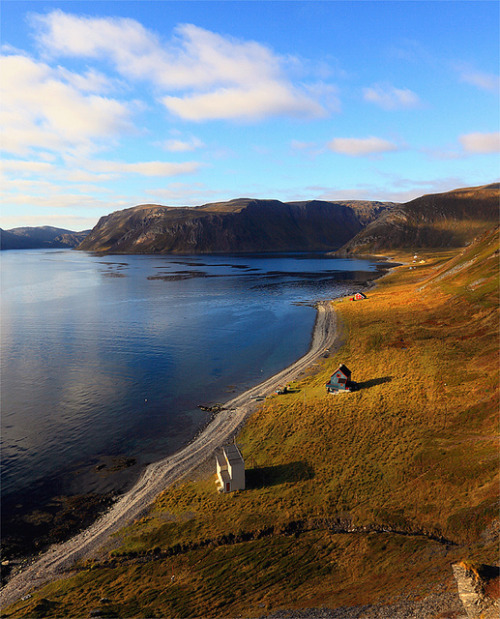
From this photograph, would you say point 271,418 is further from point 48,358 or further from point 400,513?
point 48,358

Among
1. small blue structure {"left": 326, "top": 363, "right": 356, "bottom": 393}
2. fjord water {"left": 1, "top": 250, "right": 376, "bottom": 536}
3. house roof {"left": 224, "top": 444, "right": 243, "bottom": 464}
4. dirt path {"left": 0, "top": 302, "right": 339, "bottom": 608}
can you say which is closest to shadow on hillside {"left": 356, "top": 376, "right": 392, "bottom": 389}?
small blue structure {"left": 326, "top": 363, "right": 356, "bottom": 393}

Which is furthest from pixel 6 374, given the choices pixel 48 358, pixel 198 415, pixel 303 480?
pixel 303 480

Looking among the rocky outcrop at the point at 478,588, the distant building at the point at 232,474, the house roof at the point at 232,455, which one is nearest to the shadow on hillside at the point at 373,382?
the house roof at the point at 232,455

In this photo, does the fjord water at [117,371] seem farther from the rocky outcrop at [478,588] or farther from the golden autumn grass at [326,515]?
the rocky outcrop at [478,588]

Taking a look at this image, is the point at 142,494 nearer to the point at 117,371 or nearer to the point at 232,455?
the point at 232,455

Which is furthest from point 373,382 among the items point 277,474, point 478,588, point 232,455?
point 478,588

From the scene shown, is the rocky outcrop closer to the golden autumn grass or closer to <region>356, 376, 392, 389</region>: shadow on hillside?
the golden autumn grass
